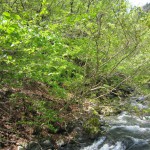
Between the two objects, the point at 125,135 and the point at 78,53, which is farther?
the point at 125,135

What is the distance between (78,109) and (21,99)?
252 centimetres

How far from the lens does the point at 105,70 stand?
31.6 ft

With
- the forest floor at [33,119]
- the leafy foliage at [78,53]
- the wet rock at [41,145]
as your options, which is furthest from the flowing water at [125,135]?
the leafy foliage at [78,53]

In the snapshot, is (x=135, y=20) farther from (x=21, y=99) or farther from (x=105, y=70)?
(x=21, y=99)

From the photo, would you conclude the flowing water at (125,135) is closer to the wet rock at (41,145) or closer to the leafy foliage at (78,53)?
the wet rock at (41,145)

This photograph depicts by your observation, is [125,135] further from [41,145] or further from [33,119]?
[33,119]

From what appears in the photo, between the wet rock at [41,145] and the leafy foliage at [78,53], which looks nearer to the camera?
the leafy foliage at [78,53]

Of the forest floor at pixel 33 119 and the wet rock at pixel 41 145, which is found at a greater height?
the forest floor at pixel 33 119

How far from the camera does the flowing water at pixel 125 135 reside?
889 centimetres

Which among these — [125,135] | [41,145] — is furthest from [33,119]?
[125,135]

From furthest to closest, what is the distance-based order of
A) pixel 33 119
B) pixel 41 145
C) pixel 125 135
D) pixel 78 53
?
pixel 125 135 < pixel 78 53 < pixel 33 119 < pixel 41 145

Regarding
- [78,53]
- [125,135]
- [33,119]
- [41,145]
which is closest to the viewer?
[41,145]

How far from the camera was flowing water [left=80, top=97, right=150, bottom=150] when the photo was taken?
8891 millimetres

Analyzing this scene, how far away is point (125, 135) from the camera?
33.3ft
